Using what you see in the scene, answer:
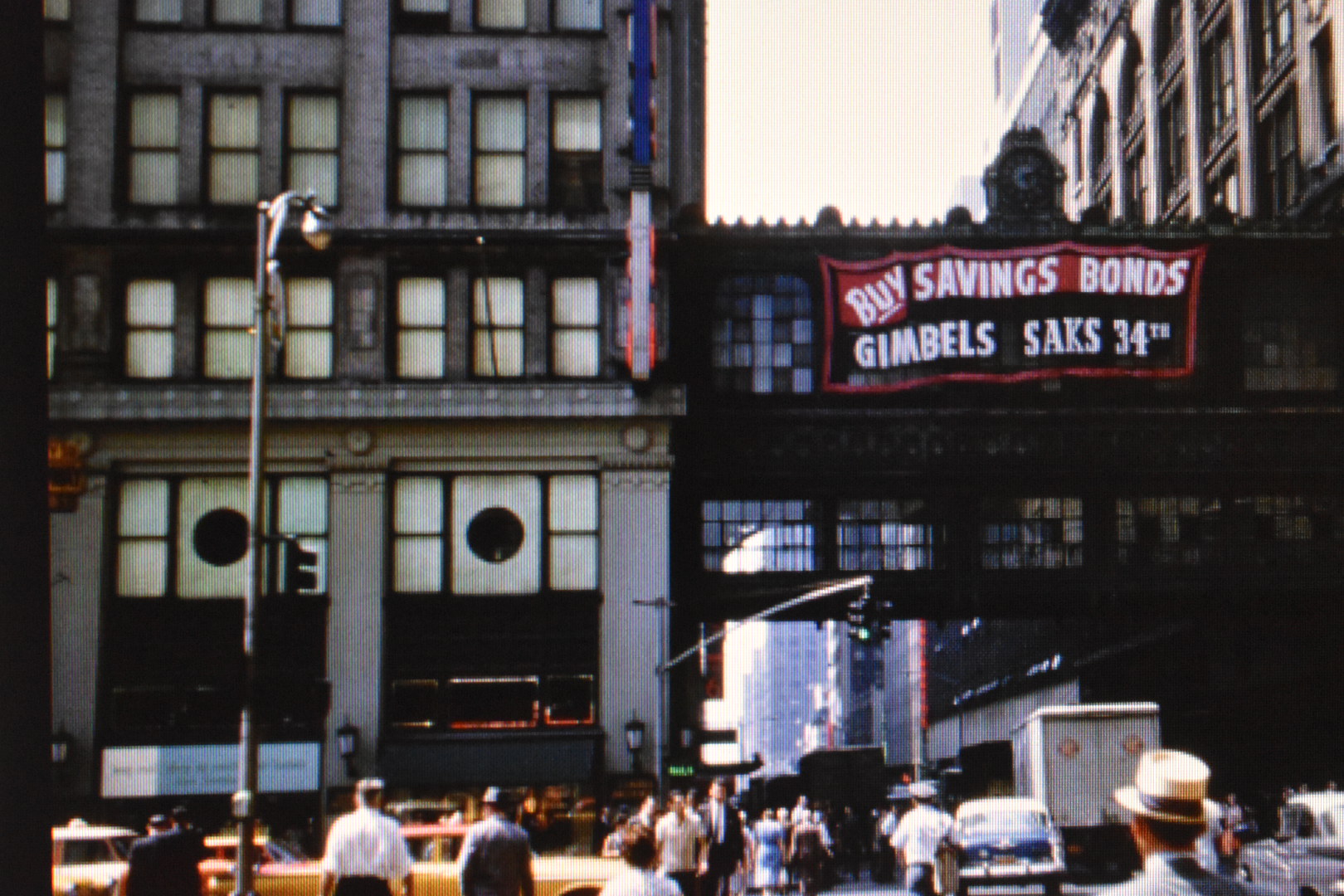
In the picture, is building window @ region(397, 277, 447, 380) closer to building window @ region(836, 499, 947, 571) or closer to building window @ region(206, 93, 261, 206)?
building window @ region(206, 93, 261, 206)

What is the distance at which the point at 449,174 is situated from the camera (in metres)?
36.0

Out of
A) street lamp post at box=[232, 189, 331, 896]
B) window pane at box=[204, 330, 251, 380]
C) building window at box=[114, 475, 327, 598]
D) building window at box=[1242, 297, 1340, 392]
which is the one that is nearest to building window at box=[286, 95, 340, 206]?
window pane at box=[204, 330, 251, 380]

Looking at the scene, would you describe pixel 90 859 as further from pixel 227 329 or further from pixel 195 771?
pixel 227 329

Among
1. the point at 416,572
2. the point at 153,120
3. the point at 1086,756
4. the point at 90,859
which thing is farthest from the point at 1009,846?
the point at 153,120

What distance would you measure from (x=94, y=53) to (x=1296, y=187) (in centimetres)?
2990

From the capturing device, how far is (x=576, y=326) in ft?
117

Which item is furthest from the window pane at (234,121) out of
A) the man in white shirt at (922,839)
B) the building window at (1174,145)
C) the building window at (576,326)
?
the building window at (1174,145)

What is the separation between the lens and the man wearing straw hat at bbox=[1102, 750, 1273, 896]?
4.11 metres

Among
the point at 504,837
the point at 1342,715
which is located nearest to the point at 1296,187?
the point at 1342,715

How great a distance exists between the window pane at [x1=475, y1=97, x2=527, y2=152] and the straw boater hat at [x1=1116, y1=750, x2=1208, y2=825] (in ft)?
108

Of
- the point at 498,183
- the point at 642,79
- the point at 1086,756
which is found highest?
Answer: the point at 642,79

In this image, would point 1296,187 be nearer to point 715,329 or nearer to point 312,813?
point 715,329

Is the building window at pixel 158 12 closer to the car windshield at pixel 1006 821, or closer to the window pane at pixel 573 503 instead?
the window pane at pixel 573 503

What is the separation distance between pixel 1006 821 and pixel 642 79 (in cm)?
1632
